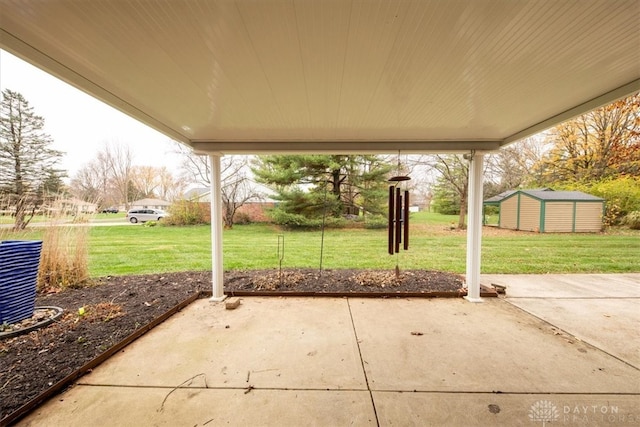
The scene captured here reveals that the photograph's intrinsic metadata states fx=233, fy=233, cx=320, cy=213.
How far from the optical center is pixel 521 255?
5.97m

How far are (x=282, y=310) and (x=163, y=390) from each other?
1.52 metres

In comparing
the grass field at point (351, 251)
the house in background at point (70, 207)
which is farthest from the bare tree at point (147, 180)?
the house in background at point (70, 207)

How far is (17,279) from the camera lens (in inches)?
95.8

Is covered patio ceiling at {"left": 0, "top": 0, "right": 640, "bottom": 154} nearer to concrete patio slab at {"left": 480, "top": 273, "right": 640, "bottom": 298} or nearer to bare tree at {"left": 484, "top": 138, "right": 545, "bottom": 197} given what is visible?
concrete patio slab at {"left": 480, "top": 273, "right": 640, "bottom": 298}

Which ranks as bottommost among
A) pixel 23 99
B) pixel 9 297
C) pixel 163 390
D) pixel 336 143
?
pixel 163 390

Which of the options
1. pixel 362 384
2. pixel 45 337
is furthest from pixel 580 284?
pixel 45 337

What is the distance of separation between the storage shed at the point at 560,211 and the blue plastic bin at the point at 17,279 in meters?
12.2

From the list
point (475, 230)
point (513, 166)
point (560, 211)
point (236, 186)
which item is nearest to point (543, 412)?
point (475, 230)

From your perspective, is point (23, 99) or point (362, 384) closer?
point (362, 384)

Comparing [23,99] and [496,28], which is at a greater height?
[23,99]

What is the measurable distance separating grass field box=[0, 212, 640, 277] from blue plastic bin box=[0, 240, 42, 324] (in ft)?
3.40

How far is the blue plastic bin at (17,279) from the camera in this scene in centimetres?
237

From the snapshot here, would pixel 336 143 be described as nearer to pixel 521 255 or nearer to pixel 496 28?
pixel 496 28

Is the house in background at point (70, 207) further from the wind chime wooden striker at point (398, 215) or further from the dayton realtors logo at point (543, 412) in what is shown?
the dayton realtors logo at point (543, 412)
